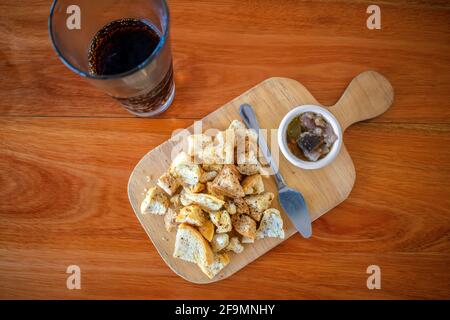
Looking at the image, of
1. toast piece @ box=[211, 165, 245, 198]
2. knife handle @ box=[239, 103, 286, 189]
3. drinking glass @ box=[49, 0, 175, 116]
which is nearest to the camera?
drinking glass @ box=[49, 0, 175, 116]

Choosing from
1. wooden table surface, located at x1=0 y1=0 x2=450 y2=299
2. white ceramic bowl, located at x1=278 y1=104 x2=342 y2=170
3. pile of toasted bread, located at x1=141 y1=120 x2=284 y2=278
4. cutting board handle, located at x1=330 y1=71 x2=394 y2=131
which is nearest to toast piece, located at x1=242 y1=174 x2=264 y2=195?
pile of toasted bread, located at x1=141 y1=120 x2=284 y2=278

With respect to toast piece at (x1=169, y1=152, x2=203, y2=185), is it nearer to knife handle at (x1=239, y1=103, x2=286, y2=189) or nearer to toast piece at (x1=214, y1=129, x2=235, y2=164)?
toast piece at (x1=214, y1=129, x2=235, y2=164)

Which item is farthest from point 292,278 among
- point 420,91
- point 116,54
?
point 116,54

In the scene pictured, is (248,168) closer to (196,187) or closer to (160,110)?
(196,187)

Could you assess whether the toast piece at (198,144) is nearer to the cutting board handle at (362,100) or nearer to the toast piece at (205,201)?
the toast piece at (205,201)

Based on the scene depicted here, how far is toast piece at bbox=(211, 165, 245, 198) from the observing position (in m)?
1.07

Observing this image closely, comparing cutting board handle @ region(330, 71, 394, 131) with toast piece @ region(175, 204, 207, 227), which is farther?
cutting board handle @ region(330, 71, 394, 131)

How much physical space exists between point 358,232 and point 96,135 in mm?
974

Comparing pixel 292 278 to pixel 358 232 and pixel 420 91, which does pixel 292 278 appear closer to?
pixel 358 232

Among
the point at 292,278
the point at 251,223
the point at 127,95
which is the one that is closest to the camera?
the point at 127,95

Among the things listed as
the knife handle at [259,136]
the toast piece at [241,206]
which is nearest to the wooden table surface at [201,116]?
the knife handle at [259,136]

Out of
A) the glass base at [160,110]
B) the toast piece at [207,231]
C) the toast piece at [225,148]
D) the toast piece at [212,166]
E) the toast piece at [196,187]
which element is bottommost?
the toast piece at [207,231]

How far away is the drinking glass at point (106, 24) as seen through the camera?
2.81 ft

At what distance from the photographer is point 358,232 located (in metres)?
1.25
